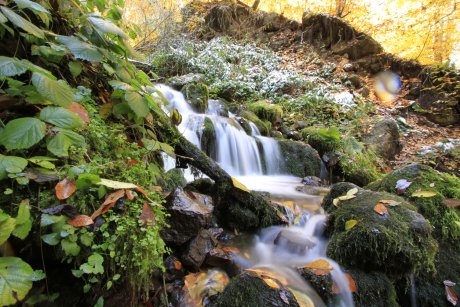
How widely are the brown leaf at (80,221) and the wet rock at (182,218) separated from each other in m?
0.96

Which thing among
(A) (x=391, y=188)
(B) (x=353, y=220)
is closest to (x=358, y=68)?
(A) (x=391, y=188)

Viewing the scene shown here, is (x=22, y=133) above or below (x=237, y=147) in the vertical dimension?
above

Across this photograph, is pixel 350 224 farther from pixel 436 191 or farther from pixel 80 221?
pixel 80 221

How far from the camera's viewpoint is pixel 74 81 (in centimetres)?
201

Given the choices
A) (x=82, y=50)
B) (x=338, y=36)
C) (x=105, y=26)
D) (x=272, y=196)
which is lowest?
(x=272, y=196)

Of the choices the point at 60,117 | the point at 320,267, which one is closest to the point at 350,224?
the point at 320,267

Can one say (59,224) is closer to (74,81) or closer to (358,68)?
(74,81)

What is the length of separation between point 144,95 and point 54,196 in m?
0.93

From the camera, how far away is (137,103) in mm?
1784

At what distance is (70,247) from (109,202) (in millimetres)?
267

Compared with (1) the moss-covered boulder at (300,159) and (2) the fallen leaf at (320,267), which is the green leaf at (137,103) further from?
(1) the moss-covered boulder at (300,159)

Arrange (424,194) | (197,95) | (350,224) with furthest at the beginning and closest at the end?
(197,95) < (424,194) < (350,224)

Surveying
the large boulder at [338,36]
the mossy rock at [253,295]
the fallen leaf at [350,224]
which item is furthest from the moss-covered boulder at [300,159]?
the large boulder at [338,36]

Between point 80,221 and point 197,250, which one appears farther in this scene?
point 197,250
